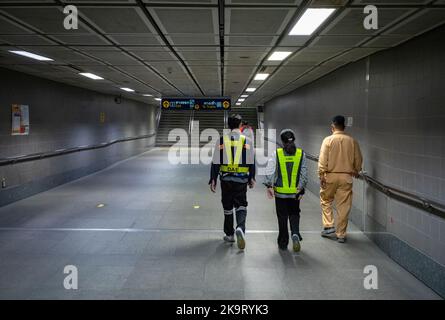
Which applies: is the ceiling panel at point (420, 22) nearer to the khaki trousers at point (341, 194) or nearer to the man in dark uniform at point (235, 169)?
the khaki trousers at point (341, 194)

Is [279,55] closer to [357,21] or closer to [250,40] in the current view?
[250,40]

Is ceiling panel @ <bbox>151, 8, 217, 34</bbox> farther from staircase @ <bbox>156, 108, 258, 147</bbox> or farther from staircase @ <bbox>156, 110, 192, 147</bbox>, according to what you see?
staircase @ <bbox>156, 110, 192, 147</bbox>

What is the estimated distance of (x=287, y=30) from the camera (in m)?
4.04

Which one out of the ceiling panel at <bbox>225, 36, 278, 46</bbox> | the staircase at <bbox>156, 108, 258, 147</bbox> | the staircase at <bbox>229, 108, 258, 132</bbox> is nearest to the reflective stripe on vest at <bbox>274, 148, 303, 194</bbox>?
the ceiling panel at <bbox>225, 36, 278, 46</bbox>

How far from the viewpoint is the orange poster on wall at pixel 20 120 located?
287 inches

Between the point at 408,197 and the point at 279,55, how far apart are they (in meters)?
2.61

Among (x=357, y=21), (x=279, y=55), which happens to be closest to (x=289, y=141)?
(x=357, y=21)

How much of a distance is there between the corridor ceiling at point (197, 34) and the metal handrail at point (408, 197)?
1567mm

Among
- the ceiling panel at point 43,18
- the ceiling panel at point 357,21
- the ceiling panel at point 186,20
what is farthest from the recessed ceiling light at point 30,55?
the ceiling panel at point 357,21

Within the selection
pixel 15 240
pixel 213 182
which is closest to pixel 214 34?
pixel 213 182

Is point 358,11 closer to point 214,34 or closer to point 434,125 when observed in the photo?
point 434,125

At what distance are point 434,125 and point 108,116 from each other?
36.4 ft

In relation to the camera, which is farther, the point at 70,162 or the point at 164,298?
the point at 70,162
